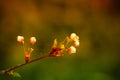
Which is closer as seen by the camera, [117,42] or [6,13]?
[6,13]

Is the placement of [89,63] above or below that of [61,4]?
below

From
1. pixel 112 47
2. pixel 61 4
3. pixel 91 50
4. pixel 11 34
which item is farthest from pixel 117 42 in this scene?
pixel 11 34

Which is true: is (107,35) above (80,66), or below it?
above

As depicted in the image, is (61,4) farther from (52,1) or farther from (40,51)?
(40,51)

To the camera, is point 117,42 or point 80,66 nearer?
point 80,66

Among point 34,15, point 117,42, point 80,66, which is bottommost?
point 80,66

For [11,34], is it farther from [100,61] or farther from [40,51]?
[100,61]
